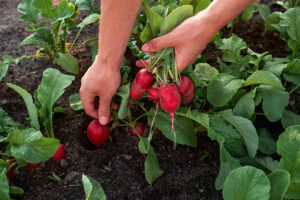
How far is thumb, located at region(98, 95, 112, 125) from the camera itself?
1587mm

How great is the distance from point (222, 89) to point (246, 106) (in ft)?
0.47

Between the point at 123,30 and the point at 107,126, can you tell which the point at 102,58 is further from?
the point at 107,126

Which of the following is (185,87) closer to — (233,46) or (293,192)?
(233,46)

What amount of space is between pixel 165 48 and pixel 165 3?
1.74ft

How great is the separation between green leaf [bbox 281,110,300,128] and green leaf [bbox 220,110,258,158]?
0.31 m

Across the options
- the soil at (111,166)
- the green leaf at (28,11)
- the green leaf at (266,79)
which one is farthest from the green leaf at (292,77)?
the green leaf at (28,11)

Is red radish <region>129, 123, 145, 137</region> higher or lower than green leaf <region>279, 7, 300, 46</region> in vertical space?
lower

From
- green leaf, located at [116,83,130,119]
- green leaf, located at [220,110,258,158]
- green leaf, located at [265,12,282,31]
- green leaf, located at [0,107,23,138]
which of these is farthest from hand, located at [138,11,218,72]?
green leaf, located at [265,12,282,31]

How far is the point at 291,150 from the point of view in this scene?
1335 mm

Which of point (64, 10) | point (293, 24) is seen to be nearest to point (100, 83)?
point (64, 10)

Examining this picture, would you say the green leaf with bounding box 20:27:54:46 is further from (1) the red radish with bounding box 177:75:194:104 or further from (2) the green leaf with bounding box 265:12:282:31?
(2) the green leaf with bounding box 265:12:282:31

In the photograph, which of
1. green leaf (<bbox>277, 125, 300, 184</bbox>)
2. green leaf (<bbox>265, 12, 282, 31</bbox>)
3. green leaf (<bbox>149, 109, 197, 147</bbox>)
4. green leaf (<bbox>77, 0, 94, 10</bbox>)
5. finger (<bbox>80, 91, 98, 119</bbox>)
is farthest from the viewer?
green leaf (<bbox>265, 12, 282, 31</bbox>)

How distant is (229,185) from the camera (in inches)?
48.5

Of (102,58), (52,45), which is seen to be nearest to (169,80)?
(102,58)
